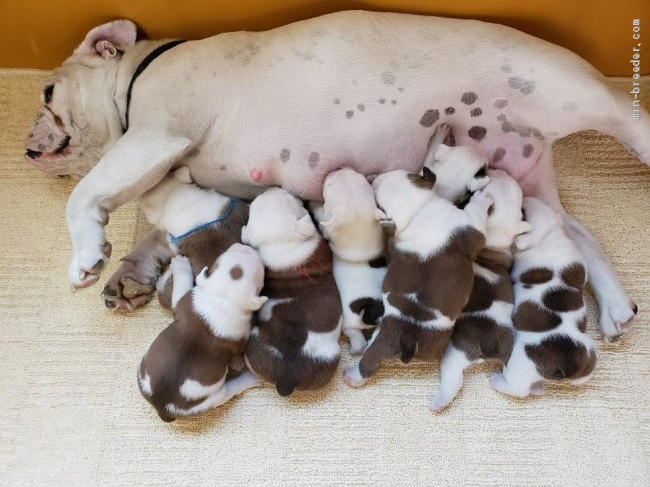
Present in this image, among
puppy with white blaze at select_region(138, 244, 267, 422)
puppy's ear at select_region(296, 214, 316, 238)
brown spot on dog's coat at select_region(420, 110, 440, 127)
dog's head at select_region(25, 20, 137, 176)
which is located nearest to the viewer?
puppy with white blaze at select_region(138, 244, 267, 422)

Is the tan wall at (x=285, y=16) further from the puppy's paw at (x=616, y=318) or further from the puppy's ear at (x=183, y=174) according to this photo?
the puppy's paw at (x=616, y=318)

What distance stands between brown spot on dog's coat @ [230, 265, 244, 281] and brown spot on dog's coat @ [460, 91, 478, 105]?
0.74 m

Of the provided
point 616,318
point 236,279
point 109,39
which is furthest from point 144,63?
point 616,318

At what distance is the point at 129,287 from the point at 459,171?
946mm

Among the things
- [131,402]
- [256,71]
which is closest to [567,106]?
[256,71]

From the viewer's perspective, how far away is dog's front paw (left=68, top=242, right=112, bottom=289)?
1.63 meters

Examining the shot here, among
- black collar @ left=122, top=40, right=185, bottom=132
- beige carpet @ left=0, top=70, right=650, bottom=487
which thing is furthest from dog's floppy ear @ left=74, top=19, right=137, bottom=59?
beige carpet @ left=0, top=70, right=650, bottom=487

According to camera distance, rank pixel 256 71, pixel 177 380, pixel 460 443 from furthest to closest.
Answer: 1. pixel 256 71
2. pixel 460 443
3. pixel 177 380

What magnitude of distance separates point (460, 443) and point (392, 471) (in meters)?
0.19

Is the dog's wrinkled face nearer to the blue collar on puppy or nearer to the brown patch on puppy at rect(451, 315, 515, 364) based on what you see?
the blue collar on puppy

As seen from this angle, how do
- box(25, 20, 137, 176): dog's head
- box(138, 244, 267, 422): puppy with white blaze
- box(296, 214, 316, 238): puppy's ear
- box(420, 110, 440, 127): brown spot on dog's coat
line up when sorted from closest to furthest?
1. box(138, 244, 267, 422): puppy with white blaze
2. box(296, 214, 316, 238): puppy's ear
3. box(420, 110, 440, 127): brown spot on dog's coat
4. box(25, 20, 137, 176): dog's head

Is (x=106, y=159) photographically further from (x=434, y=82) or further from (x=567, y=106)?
(x=567, y=106)

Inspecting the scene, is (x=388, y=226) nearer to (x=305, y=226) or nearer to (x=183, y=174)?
(x=305, y=226)

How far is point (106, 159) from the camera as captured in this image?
1719mm
